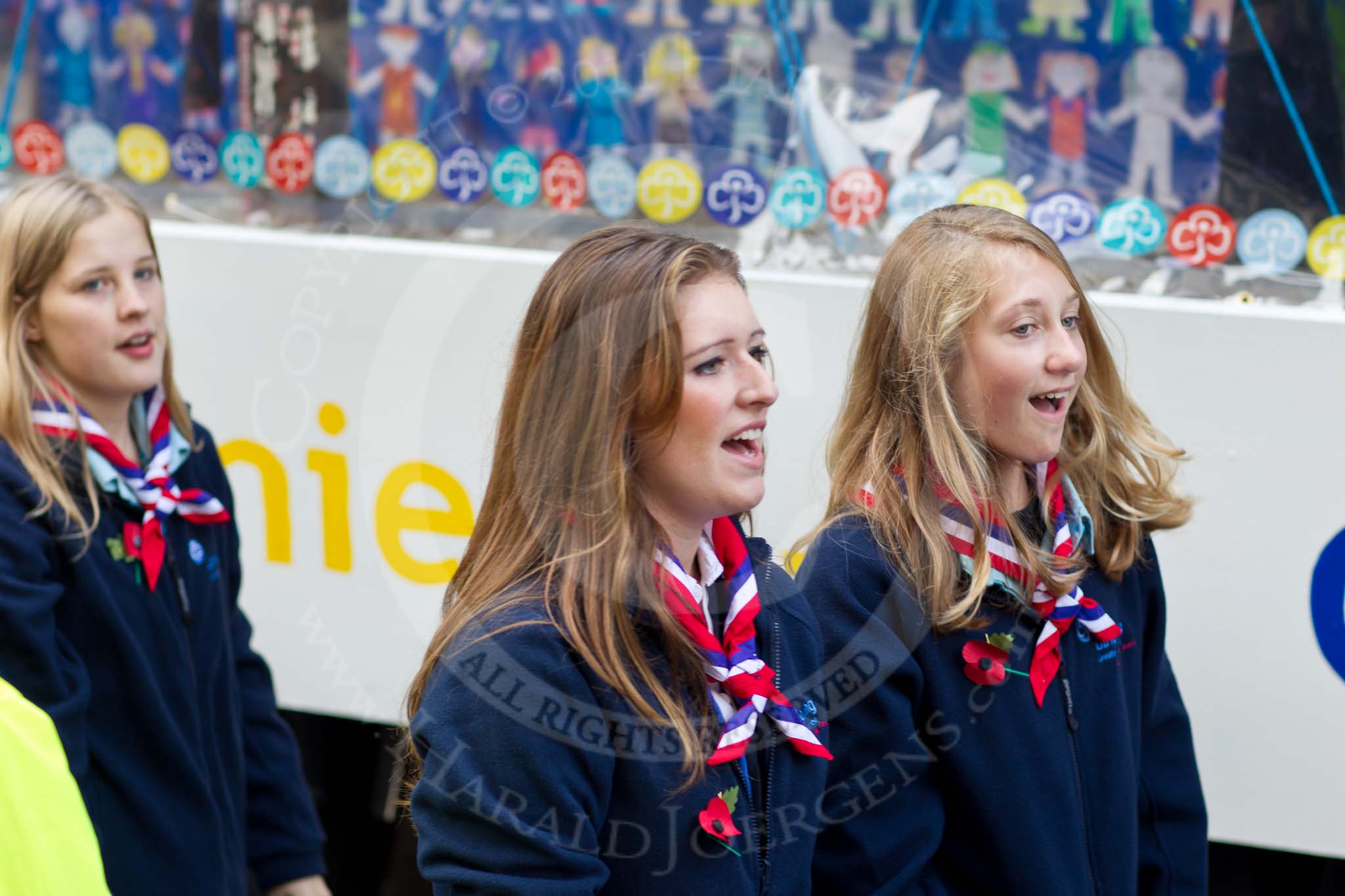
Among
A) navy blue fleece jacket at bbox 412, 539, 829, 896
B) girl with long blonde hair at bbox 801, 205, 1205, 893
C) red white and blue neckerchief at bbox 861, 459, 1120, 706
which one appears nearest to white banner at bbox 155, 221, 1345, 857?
girl with long blonde hair at bbox 801, 205, 1205, 893

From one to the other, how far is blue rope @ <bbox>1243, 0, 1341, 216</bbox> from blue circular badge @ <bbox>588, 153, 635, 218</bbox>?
116 cm

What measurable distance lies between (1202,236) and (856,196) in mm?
627

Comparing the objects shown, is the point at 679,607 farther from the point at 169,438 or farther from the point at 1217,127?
the point at 1217,127

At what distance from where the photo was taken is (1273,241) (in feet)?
8.36

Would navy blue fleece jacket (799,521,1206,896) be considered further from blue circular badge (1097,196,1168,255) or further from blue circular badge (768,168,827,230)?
blue circular badge (768,168,827,230)

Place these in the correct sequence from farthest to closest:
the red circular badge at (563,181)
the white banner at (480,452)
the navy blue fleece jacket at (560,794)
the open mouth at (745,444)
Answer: the red circular badge at (563,181)
the white banner at (480,452)
the open mouth at (745,444)
the navy blue fleece jacket at (560,794)

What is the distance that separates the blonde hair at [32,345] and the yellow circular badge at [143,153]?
2.53 feet

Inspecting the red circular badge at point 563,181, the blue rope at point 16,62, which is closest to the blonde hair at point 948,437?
the red circular badge at point 563,181

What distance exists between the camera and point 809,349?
2689mm

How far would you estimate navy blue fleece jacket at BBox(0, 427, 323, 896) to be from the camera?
6.88 ft

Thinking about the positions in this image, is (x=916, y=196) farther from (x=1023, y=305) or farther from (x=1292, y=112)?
(x=1023, y=305)

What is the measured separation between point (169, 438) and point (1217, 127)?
189cm

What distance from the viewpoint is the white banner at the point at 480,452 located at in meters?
2.47

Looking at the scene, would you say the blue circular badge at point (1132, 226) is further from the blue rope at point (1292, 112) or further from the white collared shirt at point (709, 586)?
the white collared shirt at point (709, 586)
